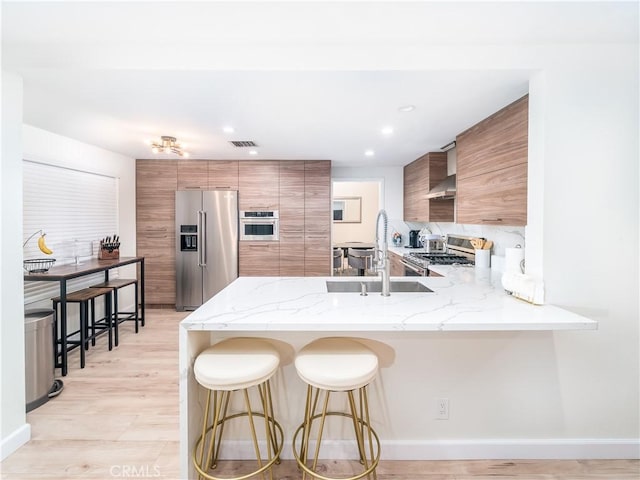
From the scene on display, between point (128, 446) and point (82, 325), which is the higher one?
point (82, 325)

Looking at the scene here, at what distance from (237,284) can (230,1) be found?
5.45 feet

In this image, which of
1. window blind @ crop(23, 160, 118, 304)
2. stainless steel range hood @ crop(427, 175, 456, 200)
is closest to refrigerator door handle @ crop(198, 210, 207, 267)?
window blind @ crop(23, 160, 118, 304)

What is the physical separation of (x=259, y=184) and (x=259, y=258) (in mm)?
1073

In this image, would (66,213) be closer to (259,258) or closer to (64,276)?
(64,276)

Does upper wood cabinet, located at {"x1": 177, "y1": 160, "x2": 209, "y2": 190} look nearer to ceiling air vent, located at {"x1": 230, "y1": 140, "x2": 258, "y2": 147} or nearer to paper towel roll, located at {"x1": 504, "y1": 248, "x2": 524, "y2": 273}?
ceiling air vent, located at {"x1": 230, "y1": 140, "x2": 258, "y2": 147}

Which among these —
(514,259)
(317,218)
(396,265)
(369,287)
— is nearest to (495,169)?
(514,259)


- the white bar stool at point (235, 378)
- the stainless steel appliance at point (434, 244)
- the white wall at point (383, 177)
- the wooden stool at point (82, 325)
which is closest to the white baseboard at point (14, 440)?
the wooden stool at point (82, 325)

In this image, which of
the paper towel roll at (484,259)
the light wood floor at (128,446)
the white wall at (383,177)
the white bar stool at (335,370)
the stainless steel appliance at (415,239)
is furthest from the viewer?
the white wall at (383,177)

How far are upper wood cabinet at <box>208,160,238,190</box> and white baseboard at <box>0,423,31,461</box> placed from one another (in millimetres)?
3455

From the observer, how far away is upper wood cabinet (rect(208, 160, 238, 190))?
4.96 meters

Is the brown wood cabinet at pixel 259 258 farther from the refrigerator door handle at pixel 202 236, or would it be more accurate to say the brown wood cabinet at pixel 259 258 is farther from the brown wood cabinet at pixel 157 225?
the brown wood cabinet at pixel 157 225

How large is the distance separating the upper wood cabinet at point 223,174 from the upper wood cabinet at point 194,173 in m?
0.07

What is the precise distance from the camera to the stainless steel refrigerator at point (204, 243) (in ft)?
16.2

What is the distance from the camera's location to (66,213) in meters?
3.78
